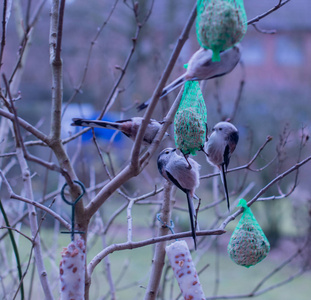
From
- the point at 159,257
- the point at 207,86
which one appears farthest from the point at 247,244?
the point at 207,86

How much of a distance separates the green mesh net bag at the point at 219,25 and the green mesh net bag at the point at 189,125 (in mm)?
237

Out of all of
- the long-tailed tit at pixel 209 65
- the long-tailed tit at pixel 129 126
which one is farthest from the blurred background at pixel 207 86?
the long-tailed tit at pixel 209 65

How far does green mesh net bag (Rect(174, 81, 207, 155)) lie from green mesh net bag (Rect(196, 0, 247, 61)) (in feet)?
0.78

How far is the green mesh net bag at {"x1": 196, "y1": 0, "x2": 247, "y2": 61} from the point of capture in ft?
3.53

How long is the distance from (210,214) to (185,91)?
7.02 meters

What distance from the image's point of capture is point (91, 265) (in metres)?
1.17

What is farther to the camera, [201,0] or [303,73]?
[303,73]

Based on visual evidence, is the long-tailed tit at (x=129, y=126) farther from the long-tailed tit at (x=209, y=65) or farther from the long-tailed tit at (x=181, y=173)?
the long-tailed tit at (x=209, y=65)

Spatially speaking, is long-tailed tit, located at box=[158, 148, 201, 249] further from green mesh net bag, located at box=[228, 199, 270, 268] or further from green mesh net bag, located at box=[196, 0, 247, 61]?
green mesh net bag, located at box=[196, 0, 247, 61]

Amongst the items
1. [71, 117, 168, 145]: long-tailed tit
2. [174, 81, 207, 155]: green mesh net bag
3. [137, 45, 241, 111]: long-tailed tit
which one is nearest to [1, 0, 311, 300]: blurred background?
[71, 117, 168, 145]: long-tailed tit

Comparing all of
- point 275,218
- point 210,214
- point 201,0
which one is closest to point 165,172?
point 201,0

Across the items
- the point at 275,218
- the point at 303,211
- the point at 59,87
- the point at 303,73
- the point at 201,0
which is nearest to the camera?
the point at 201,0

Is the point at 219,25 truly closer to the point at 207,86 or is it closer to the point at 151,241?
the point at 151,241

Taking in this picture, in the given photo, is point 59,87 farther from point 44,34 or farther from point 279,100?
point 44,34
